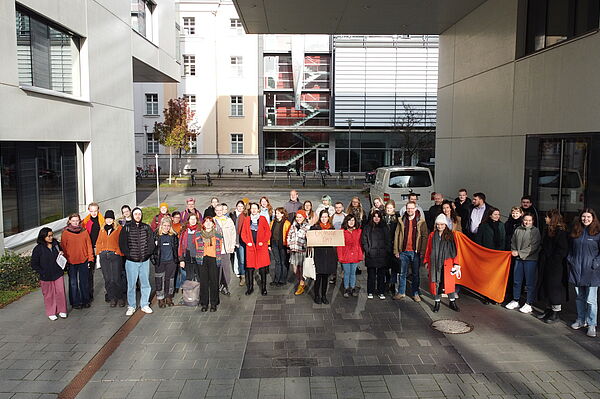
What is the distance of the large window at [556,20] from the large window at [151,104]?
131ft

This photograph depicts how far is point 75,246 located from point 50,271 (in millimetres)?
Answer: 635

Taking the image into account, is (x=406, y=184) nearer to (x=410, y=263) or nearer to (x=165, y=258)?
(x=410, y=263)

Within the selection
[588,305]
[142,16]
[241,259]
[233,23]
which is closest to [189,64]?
[233,23]

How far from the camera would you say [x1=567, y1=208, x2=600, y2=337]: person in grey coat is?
7992mm

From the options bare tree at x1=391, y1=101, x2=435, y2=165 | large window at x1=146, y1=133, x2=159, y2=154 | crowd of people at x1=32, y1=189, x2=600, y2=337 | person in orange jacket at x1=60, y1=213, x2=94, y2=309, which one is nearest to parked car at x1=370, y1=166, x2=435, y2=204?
crowd of people at x1=32, y1=189, x2=600, y2=337

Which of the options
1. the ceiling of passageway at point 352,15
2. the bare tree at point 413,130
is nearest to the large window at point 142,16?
the ceiling of passageway at point 352,15

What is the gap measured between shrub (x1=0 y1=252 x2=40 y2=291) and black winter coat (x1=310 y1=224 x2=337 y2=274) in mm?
6154

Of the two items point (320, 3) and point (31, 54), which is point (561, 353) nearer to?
point (320, 3)

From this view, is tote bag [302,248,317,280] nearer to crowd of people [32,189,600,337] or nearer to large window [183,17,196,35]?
crowd of people [32,189,600,337]

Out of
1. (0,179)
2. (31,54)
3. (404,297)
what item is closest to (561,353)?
(404,297)

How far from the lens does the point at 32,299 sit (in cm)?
1006

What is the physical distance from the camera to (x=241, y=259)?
36.4ft

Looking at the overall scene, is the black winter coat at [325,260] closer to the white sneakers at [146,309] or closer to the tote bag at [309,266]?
the tote bag at [309,266]

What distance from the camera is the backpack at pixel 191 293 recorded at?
30.7 feet
